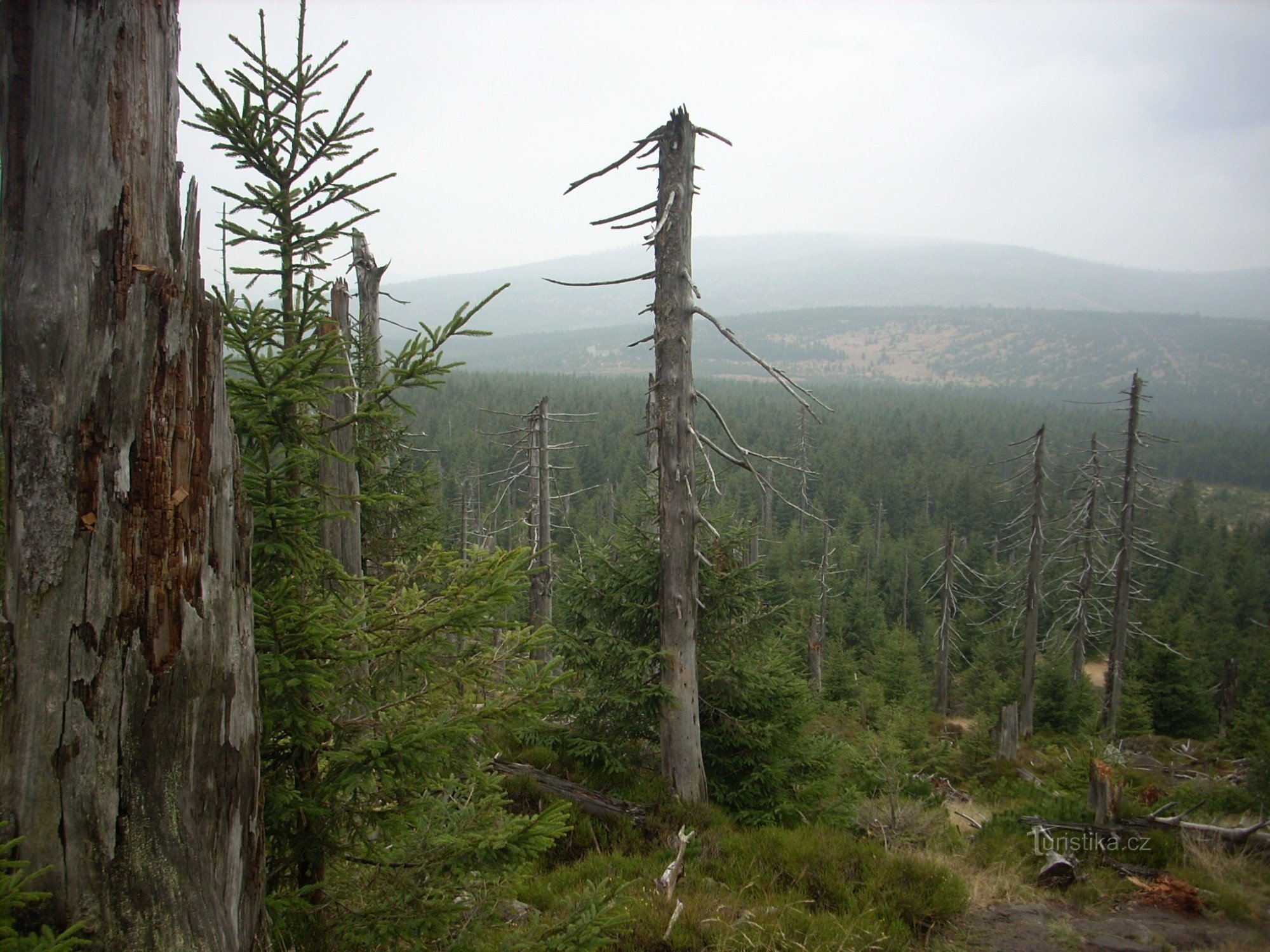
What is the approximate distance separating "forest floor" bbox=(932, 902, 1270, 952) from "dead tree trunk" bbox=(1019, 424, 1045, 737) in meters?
16.0

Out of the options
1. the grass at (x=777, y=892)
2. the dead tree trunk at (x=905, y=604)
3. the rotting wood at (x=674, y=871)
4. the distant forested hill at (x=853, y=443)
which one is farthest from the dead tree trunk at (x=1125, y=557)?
the rotting wood at (x=674, y=871)

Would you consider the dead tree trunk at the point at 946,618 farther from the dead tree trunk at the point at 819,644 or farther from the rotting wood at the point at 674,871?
the rotting wood at the point at 674,871

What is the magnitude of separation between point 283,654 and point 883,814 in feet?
24.4

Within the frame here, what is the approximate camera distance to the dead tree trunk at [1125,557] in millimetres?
20000

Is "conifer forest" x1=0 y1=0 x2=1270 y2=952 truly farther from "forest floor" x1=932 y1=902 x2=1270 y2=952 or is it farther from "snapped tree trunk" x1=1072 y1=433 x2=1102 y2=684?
"snapped tree trunk" x1=1072 y1=433 x2=1102 y2=684

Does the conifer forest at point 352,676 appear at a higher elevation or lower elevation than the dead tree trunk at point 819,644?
higher

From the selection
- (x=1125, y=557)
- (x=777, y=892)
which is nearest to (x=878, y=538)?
(x=1125, y=557)

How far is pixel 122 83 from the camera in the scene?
6.72 ft

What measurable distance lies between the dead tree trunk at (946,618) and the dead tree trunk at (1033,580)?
3950 millimetres

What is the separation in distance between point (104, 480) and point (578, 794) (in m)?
6.58

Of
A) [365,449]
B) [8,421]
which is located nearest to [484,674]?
[8,421]

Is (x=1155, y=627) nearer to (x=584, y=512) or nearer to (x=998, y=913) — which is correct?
(x=998, y=913)

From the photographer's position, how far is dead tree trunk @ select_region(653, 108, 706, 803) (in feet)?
25.1

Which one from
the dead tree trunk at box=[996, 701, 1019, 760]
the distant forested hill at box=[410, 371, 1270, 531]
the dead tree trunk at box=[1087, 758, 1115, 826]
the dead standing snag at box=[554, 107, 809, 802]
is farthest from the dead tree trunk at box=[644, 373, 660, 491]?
the distant forested hill at box=[410, 371, 1270, 531]
